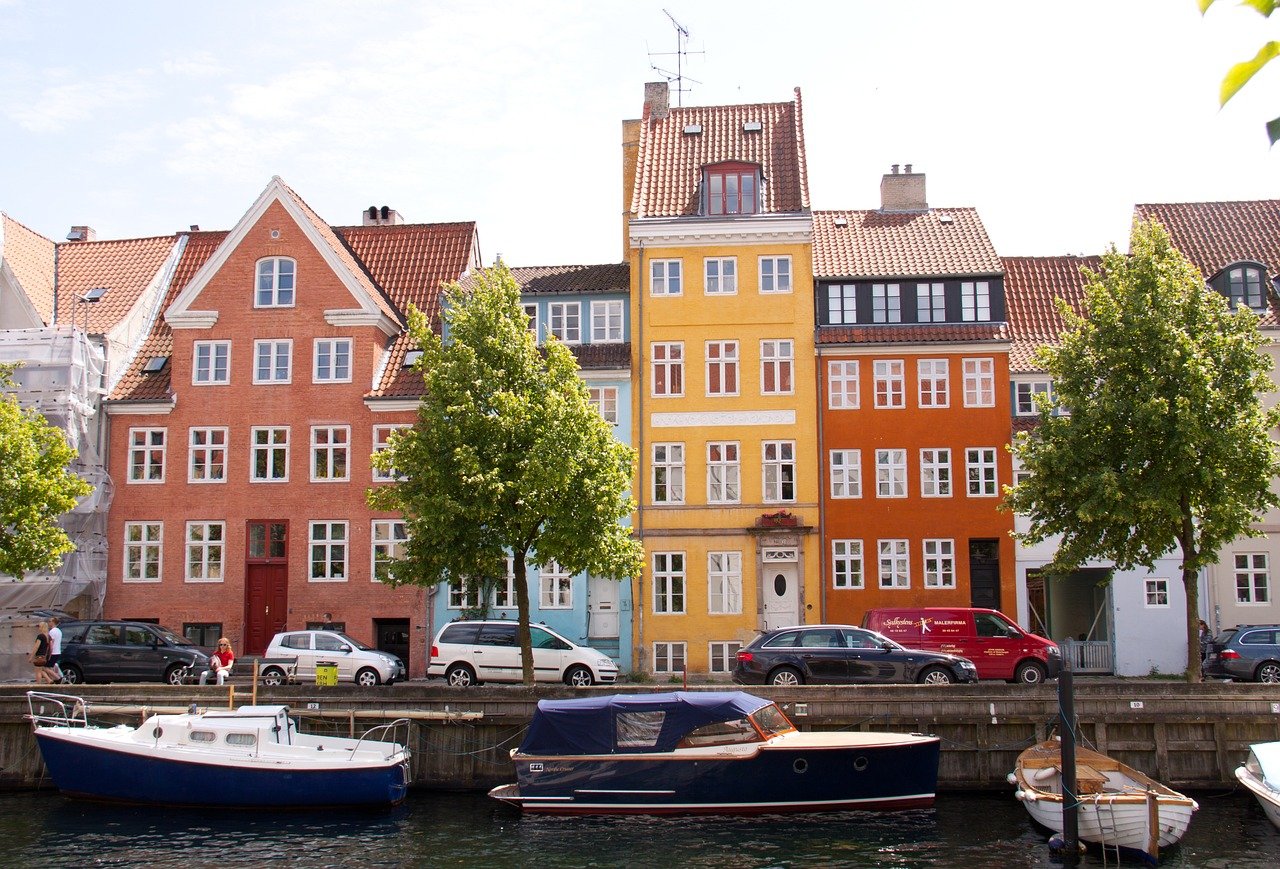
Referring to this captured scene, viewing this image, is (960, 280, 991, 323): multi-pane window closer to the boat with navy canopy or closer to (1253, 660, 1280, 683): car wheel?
(1253, 660, 1280, 683): car wheel

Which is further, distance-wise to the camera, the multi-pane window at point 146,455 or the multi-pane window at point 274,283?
the multi-pane window at point 274,283

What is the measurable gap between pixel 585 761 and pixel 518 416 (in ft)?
31.1

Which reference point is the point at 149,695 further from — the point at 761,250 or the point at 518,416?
the point at 761,250

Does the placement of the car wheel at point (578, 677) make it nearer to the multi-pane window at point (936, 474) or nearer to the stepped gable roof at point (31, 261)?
the multi-pane window at point (936, 474)

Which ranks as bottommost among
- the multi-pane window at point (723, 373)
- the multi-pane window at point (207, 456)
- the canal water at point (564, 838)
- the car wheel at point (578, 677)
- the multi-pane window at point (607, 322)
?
the canal water at point (564, 838)

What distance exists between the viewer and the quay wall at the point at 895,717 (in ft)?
82.3

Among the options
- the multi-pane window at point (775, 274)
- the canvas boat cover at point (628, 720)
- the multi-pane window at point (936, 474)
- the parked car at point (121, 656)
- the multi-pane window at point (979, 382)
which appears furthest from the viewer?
the multi-pane window at point (775, 274)

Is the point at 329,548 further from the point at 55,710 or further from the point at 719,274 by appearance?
the point at 719,274

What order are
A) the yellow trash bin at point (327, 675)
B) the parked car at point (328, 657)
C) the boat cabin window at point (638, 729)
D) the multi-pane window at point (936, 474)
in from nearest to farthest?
the boat cabin window at point (638, 729) < the yellow trash bin at point (327, 675) < the parked car at point (328, 657) < the multi-pane window at point (936, 474)

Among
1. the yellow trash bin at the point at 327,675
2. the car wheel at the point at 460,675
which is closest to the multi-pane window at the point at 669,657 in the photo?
the car wheel at the point at 460,675

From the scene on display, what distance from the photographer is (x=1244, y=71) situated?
3.46 metres

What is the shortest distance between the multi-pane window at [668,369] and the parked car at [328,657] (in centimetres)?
1277

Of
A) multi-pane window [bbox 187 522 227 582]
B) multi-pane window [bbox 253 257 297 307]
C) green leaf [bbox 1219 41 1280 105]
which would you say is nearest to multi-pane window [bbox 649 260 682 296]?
multi-pane window [bbox 253 257 297 307]

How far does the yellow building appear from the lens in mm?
37969
